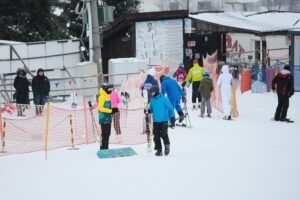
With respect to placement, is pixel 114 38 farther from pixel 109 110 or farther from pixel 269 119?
pixel 109 110

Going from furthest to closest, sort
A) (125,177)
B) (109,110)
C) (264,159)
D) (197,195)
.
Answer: (109,110) → (264,159) → (125,177) → (197,195)

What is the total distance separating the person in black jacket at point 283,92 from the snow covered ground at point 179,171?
6.03 ft

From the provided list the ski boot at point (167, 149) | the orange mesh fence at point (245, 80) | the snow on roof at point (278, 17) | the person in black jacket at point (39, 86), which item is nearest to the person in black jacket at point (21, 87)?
the person in black jacket at point (39, 86)

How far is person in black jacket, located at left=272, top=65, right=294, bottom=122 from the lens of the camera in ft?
55.3

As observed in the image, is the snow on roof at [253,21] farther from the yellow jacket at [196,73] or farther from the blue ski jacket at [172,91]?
the blue ski jacket at [172,91]

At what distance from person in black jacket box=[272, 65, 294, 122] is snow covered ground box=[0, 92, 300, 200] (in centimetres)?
184

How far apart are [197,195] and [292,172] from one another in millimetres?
2333

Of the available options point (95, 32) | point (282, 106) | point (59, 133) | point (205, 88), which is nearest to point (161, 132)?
point (59, 133)

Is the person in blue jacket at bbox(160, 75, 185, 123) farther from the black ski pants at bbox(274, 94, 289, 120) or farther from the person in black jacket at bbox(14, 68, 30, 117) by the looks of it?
the person in black jacket at bbox(14, 68, 30, 117)

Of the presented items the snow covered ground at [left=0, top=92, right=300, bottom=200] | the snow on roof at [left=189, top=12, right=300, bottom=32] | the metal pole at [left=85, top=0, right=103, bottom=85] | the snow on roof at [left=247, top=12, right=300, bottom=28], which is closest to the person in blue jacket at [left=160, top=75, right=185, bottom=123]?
the snow covered ground at [left=0, top=92, right=300, bottom=200]

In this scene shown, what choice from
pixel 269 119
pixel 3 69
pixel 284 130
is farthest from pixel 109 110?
pixel 3 69

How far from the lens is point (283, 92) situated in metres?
16.9

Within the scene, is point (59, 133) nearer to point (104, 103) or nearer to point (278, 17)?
point (104, 103)

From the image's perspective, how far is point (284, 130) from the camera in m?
15.4
